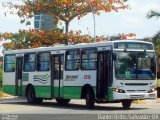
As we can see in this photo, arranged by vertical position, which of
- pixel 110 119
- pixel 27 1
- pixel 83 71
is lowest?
pixel 110 119

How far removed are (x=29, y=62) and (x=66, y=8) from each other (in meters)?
12.0

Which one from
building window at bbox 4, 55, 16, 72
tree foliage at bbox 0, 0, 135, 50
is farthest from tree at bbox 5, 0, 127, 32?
building window at bbox 4, 55, 16, 72

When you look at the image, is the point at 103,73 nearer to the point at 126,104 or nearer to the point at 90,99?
the point at 90,99

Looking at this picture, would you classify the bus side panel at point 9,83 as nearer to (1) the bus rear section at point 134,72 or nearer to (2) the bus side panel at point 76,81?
(2) the bus side panel at point 76,81

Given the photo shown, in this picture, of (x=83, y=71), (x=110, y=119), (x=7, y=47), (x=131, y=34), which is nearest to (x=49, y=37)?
(x=7, y=47)

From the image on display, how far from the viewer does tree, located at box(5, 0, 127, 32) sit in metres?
40.6

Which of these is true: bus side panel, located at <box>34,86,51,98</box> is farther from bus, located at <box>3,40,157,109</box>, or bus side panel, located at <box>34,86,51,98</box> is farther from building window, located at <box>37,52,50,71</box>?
building window, located at <box>37,52,50,71</box>

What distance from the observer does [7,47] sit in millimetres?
41594

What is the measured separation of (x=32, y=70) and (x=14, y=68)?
1.87m

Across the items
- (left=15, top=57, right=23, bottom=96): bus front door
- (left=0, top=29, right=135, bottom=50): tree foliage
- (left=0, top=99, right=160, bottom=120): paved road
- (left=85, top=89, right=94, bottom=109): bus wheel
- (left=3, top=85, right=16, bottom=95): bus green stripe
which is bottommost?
(left=0, top=99, right=160, bottom=120): paved road

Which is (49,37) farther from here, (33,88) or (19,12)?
(33,88)

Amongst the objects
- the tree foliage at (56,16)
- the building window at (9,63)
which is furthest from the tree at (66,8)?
the building window at (9,63)

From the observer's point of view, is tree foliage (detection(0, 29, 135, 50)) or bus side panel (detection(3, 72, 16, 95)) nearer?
bus side panel (detection(3, 72, 16, 95))

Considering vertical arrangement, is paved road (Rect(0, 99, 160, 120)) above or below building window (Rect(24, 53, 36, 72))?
below
